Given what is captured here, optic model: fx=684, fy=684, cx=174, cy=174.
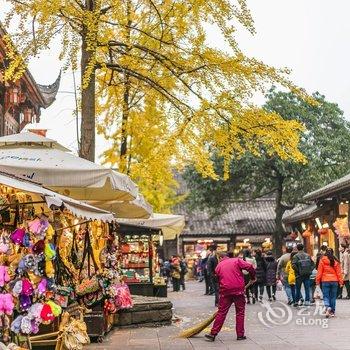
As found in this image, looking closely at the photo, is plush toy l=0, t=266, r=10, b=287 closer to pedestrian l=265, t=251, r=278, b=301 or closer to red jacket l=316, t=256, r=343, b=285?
red jacket l=316, t=256, r=343, b=285

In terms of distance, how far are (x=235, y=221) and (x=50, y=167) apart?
46371 millimetres

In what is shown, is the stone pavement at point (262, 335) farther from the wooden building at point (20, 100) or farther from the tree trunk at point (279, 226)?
the tree trunk at point (279, 226)

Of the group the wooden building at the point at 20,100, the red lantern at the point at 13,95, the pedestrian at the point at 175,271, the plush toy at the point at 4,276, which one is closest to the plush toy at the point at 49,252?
the plush toy at the point at 4,276

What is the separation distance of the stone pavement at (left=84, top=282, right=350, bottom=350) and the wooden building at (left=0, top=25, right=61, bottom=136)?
8.82m

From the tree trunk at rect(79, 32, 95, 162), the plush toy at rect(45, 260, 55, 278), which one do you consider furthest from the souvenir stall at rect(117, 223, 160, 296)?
the plush toy at rect(45, 260, 55, 278)

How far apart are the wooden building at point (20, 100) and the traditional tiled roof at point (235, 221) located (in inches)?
1040

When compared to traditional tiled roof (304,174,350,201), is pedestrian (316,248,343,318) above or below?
below

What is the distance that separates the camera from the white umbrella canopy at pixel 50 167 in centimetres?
910

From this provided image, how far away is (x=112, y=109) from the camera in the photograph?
19.7m

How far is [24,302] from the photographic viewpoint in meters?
7.69

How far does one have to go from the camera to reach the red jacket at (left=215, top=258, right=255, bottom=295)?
12086mm

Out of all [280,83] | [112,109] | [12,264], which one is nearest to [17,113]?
[112,109]

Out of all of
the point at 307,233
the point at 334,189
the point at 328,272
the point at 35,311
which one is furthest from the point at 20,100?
the point at 307,233

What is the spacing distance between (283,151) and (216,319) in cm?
368
